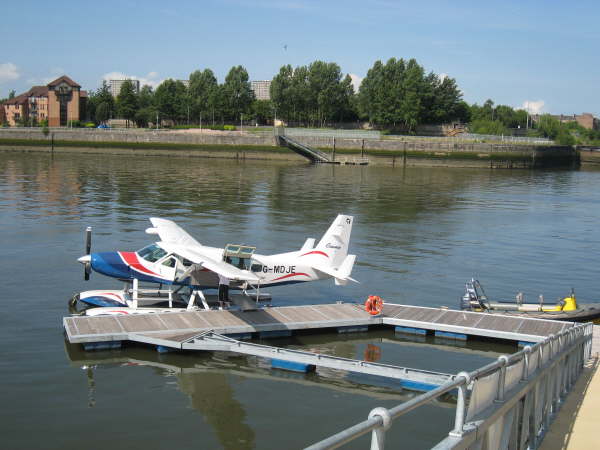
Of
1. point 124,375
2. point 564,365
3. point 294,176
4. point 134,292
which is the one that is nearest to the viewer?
point 564,365

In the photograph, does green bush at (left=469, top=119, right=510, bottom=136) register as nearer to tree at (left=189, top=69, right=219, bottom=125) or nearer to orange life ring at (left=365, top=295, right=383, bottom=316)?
tree at (left=189, top=69, right=219, bottom=125)

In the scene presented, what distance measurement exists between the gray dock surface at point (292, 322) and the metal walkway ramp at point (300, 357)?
204 millimetres

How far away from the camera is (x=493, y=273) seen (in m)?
25.8

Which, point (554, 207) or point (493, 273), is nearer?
point (493, 273)

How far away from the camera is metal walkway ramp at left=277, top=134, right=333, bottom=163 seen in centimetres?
9681

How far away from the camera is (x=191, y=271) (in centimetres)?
1650

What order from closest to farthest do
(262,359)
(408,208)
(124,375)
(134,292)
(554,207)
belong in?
1. (124,375)
2. (262,359)
3. (134,292)
4. (408,208)
5. (554,207)

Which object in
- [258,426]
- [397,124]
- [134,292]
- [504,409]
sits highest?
[397,124]

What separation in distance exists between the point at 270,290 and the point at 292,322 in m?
5.00

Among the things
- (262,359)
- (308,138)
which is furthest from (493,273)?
(308,138)

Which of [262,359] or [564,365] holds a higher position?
[564,365]

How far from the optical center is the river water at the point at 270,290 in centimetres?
1126

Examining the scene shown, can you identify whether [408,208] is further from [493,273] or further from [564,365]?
[564,365]

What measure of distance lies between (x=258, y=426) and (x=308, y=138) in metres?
90.2
